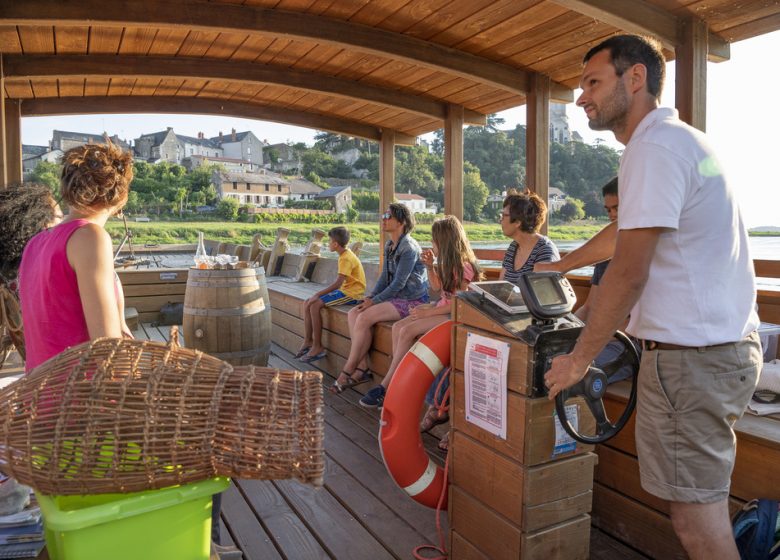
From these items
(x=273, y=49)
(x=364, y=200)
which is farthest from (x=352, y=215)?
(x=273, y=49)

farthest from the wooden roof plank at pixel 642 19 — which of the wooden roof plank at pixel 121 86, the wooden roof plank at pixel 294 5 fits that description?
the wooden roof plank at pixel 121 86

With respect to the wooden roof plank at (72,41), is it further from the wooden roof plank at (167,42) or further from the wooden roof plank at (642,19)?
the wooden roof plank at (642,19)

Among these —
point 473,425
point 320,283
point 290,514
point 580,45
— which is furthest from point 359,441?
point 320,283

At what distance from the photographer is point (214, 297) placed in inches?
166

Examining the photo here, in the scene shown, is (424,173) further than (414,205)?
Yes

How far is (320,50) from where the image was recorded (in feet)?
14.2

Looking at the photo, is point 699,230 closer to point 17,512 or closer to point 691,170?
point 691,170

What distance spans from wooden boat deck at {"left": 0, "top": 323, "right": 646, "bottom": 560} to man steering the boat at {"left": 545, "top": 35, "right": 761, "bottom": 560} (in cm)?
85

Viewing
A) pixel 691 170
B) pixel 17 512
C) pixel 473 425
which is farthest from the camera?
pixel 473 425

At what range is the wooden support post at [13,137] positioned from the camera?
523 centimetres

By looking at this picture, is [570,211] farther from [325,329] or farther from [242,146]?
[242,146]

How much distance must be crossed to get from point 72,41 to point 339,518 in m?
3.65

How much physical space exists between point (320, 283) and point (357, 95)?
2.75 meters

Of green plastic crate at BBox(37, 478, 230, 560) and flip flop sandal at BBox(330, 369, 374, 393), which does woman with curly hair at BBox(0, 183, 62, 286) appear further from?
flip flop sandal at BBox(330, 369, 374, 393)
